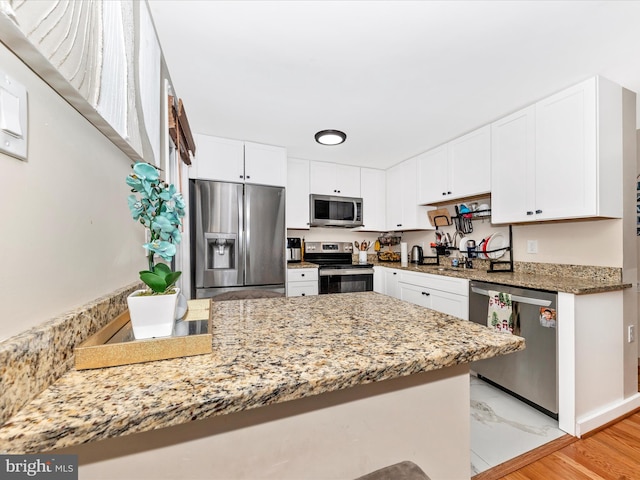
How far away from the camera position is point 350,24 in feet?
4.66

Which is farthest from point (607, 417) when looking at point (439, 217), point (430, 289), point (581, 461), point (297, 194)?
point (297, 194)

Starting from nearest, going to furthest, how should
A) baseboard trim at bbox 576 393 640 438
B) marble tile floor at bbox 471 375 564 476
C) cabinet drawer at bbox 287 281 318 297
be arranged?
marble tile floor at bbox 471 375 564 476, baseboard trim at bbox 576 393 640 438, cabinet drawer at bbox 287 281 318 297

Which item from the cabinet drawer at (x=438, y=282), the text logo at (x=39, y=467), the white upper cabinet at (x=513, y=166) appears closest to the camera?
the text logo at (x=39, y=467)

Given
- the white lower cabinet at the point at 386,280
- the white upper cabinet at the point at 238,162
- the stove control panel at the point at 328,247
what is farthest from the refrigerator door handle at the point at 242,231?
the white lower cabinet at the point at 386,280

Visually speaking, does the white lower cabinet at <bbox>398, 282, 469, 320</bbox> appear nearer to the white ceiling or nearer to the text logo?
the white ceiling

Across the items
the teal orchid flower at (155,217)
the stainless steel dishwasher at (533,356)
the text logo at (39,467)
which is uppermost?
the teal orchid flower at (155,217)

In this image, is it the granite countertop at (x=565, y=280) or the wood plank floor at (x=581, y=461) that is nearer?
the wood plank floor at (x=581, y=461)

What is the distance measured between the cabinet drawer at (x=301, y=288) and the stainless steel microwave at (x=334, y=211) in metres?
0.84

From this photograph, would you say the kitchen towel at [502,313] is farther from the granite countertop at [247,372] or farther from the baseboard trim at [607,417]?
the granite countertop at [247,372]

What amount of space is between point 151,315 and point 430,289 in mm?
2731

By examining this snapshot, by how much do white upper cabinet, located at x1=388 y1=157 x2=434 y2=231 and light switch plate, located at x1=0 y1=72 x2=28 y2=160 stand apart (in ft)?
11.6

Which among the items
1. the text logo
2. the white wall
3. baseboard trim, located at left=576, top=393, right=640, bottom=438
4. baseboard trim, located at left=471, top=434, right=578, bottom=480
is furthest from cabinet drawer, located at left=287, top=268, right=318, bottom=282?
the text logo

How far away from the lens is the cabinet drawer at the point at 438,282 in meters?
2.47

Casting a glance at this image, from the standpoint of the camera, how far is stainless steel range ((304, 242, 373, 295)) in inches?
135
